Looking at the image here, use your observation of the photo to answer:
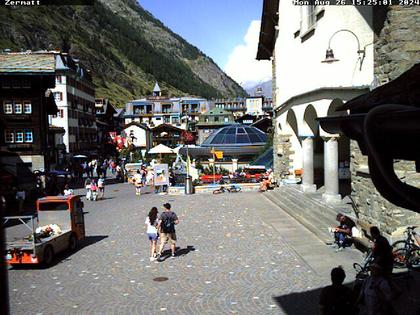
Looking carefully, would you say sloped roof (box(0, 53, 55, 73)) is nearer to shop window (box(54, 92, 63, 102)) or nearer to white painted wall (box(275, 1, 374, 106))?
white painted wall (box(275, 1, 374, 106))

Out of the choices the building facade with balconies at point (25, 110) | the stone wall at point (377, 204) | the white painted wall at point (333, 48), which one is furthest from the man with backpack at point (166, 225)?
the building facade with balconies at point (25, 110)

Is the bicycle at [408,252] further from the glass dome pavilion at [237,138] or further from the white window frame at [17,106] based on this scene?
the glass dome pavilion at [237,138]

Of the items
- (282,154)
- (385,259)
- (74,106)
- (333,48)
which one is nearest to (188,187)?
(282,154)

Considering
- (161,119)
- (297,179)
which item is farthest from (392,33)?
(161,119)

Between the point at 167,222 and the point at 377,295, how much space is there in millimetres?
7490

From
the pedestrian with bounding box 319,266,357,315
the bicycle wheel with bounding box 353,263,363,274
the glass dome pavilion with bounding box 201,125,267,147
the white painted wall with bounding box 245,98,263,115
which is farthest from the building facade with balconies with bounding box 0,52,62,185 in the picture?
the white painted wall with bounding box 245,98,263,115

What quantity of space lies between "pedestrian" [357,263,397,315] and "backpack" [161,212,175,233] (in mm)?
7130

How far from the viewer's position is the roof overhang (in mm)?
28891

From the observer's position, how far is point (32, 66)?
36219mm

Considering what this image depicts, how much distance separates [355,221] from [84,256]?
8.27m

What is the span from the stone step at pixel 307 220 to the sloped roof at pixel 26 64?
22.3 metres

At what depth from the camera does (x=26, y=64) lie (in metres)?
36.6

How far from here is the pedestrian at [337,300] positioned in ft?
20.0

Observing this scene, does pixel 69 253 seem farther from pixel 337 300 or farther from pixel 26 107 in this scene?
pixel 26 107
